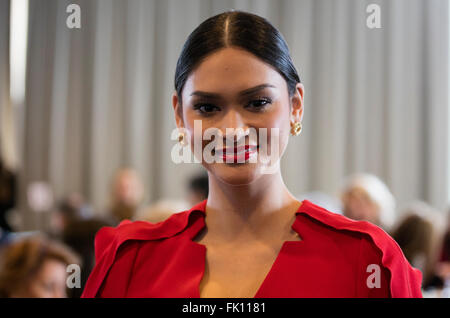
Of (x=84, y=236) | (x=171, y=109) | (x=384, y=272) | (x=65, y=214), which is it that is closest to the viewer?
(x=384, y=272)

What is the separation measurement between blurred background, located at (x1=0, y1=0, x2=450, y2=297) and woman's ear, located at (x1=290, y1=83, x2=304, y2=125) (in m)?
0.11

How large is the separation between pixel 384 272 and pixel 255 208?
0.24 meters

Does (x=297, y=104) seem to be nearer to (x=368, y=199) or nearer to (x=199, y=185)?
(x=368, y=199)

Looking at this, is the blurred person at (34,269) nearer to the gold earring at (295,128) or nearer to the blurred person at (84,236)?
the blurred person at (84,236)

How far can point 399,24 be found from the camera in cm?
127

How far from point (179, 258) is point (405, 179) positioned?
4.22 ft

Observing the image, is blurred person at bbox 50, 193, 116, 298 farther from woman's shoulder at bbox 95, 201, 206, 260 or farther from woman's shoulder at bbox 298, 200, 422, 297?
woman's shoulder at bbox 298, 200, 422, 297

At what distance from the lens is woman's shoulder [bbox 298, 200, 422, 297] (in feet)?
2.70

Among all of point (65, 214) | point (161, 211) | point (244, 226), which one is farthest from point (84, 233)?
point (244, 226)

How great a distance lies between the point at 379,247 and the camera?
0.85m

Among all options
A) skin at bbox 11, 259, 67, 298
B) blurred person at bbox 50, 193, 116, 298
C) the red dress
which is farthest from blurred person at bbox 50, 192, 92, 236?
the red dress

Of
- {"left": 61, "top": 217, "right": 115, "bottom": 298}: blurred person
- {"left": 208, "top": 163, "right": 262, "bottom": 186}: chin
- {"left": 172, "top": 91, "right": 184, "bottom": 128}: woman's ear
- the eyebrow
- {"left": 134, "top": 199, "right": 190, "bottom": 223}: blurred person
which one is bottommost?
{"left": 61, "top": 217, "right": 115, "bottom": 298}: blurred person

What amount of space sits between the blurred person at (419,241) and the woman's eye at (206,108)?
3.62 ft

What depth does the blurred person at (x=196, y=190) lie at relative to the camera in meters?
2.50
